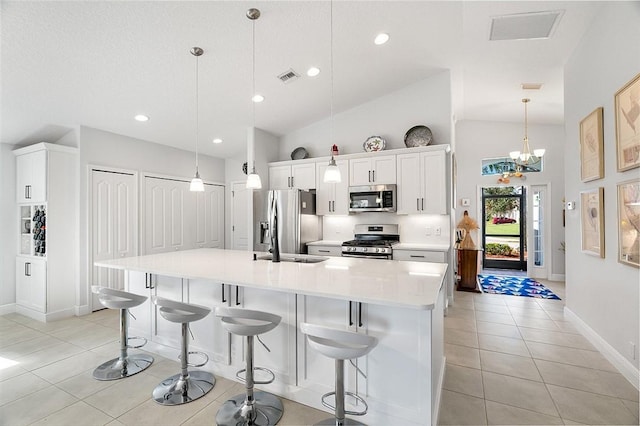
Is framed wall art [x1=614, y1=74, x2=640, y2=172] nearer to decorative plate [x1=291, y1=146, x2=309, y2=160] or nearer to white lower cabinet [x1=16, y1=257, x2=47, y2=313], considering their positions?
decorative plate [x1=291, y1=146, x2=309, y2=160]

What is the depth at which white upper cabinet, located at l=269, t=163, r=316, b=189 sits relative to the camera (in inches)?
197

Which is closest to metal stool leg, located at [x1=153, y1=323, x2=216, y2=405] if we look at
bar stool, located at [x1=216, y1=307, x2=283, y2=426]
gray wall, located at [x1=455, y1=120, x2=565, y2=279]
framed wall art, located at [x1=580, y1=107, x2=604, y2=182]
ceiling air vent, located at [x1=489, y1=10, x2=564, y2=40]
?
bar stool, located at [x1=216, y1=307, x2=283, y2=426]

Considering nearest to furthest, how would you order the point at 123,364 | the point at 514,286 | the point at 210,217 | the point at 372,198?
the point at 123,364 → the point at 372,198 → the point at 514,286 → the point at 210,217

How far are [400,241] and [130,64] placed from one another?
4.08 metres

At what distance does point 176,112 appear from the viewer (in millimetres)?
4113

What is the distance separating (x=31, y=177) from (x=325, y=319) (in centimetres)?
465

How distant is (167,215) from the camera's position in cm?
528

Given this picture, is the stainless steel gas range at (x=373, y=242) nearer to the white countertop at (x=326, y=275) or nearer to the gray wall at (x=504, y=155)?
the white countertop at (x=326, y=275)

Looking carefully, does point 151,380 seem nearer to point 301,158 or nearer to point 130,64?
point 130,64


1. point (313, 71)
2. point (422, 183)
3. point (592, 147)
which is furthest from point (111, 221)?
point (592, 147)

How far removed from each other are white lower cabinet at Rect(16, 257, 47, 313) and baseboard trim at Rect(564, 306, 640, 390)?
6.32m

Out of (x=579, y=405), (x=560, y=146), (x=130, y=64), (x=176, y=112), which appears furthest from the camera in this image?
(x=560, y=146)

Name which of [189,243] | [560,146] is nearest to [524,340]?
[560,146]

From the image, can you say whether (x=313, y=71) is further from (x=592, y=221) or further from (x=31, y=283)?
(x=31, y=283)
